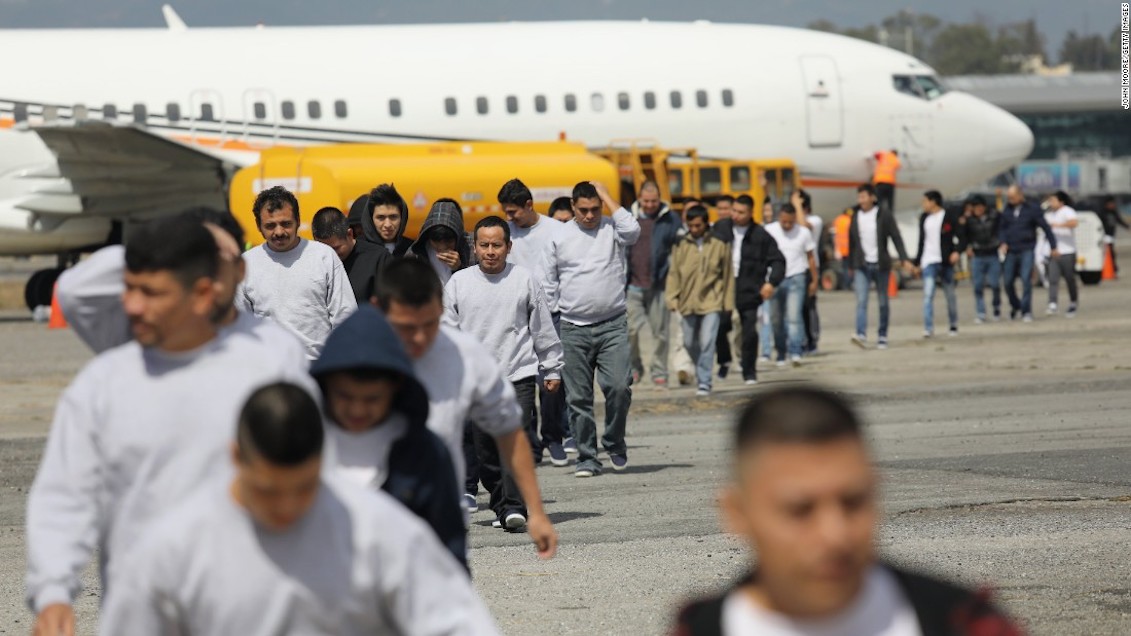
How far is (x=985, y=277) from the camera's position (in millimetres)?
24719

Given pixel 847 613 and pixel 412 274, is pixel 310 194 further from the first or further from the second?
pixel 847 613

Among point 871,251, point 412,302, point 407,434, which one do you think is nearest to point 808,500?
point 407,434

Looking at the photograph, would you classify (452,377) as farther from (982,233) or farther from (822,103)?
(822,103)

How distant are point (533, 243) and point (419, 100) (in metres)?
16.6

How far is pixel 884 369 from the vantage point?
18703 mm

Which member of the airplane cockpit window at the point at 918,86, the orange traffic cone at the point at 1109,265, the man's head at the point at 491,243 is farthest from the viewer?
the orange traffic cone at the point at 1109,265

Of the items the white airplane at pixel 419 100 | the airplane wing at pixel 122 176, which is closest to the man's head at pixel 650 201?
the airplane wing at pixel 122 176

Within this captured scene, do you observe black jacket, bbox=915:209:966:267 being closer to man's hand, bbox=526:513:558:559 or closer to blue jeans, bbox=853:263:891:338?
blue jeans, bbox=853:263:891:338

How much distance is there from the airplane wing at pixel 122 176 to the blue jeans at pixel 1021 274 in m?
11.4

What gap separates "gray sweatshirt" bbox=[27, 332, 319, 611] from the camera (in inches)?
171

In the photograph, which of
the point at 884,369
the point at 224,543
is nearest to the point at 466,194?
the point at 884,369

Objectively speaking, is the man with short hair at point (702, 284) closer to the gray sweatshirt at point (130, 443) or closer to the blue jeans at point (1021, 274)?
the blue jeans at point (1021, 274)

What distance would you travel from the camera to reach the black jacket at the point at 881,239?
67.7 feet

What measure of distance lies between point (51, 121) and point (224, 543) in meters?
24.7
